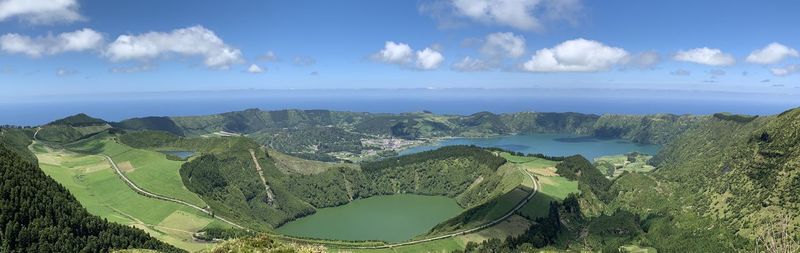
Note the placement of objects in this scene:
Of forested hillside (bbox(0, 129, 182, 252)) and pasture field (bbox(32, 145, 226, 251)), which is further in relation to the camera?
pasture field (bbox(32, 145, 226, 251))

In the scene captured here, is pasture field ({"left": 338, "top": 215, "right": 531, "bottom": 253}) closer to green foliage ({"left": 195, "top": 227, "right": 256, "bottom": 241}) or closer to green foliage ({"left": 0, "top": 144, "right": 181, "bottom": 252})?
green foliage ({"left": 195, "top": 227, "right": 256, "bottom": 241})

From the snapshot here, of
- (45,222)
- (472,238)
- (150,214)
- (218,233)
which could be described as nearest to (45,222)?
(45,222)

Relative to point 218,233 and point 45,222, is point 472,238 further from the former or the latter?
point 45,222

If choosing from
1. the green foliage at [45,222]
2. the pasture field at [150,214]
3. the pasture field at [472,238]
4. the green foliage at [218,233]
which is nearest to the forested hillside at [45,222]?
the green foliage at [45,222]

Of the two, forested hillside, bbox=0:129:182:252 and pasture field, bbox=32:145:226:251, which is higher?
forested hillside, bbox=0:129:182:252

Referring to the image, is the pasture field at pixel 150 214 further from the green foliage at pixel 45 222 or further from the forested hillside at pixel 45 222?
the forested hillside at pixel 45 222

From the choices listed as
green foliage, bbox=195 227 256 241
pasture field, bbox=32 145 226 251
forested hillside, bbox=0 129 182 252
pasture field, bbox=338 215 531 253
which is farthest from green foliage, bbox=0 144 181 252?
pasture field, bbox=338 215 531 253

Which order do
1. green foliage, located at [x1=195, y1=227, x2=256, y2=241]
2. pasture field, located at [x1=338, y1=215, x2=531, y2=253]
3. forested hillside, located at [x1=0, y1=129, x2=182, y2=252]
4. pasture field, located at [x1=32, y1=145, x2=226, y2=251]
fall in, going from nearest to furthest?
1. forested hillside, located at [x1=0, y1=129, x2=182, y2=252]
2. pasture field, located at [x1=338, y1=215, x2=531, y2=253]
3. green foliage, located at [x1=195, y1=227, x2=256, y2=241]
4. pasture field, located at [x1=32, y1=145, x2=226, y2=251]

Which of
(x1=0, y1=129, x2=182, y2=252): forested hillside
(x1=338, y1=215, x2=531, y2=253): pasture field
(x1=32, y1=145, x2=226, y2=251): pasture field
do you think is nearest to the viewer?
(x1=0, y1=129, x2=182, y2=252): forested hillside

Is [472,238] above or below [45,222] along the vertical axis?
below
